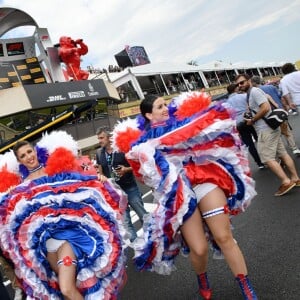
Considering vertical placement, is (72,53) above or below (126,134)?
above

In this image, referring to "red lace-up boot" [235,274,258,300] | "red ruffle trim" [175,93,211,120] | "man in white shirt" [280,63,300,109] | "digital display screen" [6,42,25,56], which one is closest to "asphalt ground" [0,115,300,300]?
"red lace-up boot" [235,274,258,300]

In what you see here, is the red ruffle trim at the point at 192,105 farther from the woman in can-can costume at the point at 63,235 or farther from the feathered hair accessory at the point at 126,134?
the woman in can-can costume at the point at 63,235

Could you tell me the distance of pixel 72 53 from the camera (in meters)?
22.2

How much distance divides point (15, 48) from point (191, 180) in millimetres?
22193

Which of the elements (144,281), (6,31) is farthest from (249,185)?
(6,31)

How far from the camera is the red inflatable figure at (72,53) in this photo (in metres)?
22.1

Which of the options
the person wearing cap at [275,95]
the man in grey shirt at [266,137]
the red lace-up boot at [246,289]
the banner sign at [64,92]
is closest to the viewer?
the red lace-up boot at [246,289]

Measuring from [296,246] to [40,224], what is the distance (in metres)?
2.34

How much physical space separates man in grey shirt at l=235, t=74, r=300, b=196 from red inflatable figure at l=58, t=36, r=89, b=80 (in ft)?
60.5

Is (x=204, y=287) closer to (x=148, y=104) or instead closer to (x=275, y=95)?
(x=148, y=104)

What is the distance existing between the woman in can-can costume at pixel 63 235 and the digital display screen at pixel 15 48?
70.1ft

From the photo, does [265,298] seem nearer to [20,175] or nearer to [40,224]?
[40,224]

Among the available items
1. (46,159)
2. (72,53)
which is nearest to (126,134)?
(46,159)

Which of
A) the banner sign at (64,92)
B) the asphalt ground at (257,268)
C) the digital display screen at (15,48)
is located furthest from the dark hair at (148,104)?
the digital display screen at (15,48)
